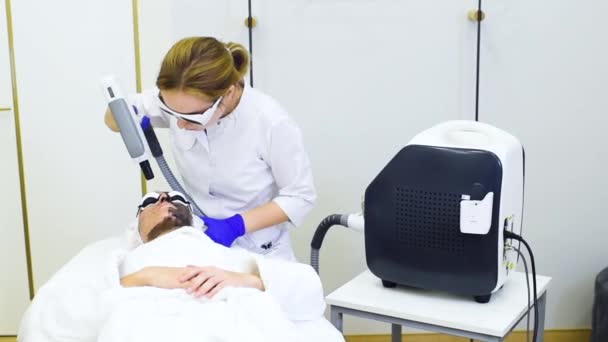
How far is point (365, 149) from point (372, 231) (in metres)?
0.80

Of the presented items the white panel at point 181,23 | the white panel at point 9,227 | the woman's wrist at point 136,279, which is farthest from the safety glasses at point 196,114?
the white panel at point 9,227

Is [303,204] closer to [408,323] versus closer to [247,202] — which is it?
[247,202]

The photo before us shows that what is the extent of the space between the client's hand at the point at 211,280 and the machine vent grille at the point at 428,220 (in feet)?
1.31

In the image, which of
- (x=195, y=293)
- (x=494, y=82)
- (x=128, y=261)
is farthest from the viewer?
(x=494, y=82)

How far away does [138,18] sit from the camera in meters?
2.57

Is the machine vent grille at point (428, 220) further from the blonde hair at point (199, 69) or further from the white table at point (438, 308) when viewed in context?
the blonde hair at point (199, 69)

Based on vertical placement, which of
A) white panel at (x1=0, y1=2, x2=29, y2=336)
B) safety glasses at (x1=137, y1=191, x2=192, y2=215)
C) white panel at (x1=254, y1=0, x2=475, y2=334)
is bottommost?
white panel at (x1=0, y1=2, x2=29, y2=336)

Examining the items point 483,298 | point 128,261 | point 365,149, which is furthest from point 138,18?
point 483,298

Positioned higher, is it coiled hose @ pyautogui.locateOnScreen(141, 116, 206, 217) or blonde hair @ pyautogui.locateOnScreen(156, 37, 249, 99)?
blonde hair @ pyautogui.locateOnScreen(156, 37, 249, 99)

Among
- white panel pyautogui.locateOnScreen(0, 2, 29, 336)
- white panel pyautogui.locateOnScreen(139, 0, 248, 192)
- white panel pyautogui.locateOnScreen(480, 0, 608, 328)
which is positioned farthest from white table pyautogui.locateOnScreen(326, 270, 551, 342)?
white panel pyautogui.locateOnScreen(0, 2, 29, 336)

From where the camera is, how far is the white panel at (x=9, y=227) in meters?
2.61

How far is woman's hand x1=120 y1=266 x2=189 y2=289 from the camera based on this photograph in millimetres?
1539

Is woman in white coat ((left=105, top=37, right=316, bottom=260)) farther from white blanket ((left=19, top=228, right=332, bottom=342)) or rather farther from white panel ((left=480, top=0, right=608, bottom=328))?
white panel ((left=480, top=0, right=608, bottom=328))

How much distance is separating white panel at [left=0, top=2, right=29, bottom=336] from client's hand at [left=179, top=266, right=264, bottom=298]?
1.36 m
